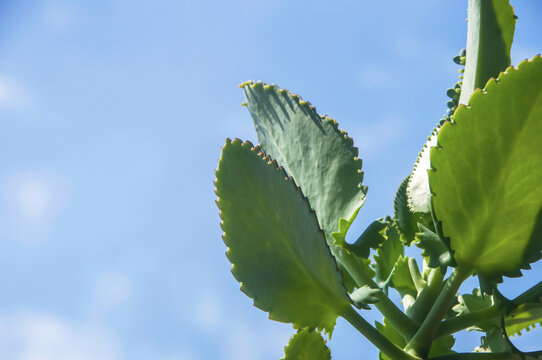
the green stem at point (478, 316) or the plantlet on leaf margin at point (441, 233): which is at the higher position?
the plantlet on leaf margin at point (441, 233)

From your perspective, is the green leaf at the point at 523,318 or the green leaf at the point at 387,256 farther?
the green leaf at the point at 387,256

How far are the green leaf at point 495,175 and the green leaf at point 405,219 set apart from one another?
83 mm

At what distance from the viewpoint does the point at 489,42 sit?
0.52 metres

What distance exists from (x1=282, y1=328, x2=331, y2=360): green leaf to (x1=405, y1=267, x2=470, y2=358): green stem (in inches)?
2.5

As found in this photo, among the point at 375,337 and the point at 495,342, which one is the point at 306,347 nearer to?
the point at 375,337

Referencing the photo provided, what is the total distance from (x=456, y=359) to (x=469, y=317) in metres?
0.04

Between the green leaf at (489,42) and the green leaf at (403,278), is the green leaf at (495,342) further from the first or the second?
the green leaf at (489,42)

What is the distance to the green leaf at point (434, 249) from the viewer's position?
44 centimetres

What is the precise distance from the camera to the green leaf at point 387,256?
57cm

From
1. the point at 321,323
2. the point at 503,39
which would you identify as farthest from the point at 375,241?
the point at 503,39

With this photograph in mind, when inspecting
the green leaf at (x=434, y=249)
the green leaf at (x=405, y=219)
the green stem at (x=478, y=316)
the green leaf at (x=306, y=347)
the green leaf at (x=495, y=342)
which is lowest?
the green leaf at (x=495, y=342)

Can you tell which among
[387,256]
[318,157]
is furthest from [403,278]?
[318,157]

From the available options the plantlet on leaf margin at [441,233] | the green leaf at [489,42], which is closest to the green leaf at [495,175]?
the plantlet on leaf margin at [441,233]

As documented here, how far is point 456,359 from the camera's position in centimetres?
42
